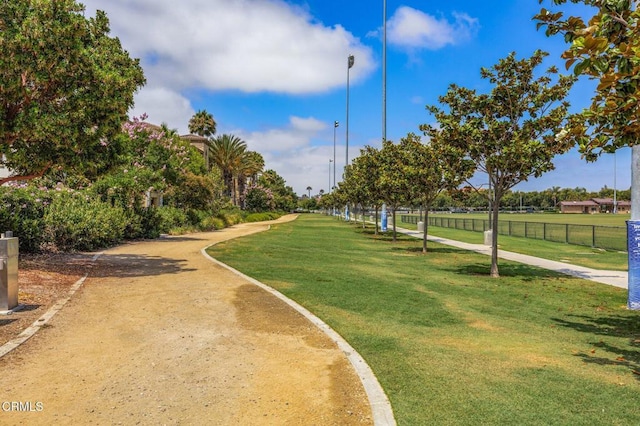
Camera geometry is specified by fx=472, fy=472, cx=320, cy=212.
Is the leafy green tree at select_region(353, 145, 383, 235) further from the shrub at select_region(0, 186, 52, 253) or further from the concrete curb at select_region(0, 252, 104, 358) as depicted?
the concrete curb at select_region(0, 252, 104, 358)

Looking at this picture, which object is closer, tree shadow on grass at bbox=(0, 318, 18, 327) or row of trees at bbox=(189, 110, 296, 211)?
tree shadow on grass at bbox=(0, 318, 18, 327)

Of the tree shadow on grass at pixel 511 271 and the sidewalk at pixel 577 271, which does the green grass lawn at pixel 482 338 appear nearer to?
the tree shadow on grass at pixel 511 271

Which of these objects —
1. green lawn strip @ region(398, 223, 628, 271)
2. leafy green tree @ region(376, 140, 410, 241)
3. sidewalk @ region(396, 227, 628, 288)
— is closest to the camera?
sidewalk @ region(396, 227, 628, 288)

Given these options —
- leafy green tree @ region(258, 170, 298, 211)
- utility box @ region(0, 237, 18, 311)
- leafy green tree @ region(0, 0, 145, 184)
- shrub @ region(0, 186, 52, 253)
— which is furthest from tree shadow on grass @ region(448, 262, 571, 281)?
leafy green tree @ region(258, 170, 298, 211)

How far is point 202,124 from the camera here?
77.8 meters

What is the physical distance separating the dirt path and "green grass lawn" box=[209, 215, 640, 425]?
2.26 ft

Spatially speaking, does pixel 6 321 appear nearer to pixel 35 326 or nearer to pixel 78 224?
pixel 35 326

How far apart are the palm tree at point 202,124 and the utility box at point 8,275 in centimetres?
7201

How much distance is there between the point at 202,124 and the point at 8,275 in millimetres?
72384

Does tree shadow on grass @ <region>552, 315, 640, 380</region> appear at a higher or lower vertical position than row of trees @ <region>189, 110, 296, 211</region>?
lower

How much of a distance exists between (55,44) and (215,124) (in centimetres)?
6930

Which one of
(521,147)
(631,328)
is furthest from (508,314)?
(521,147)

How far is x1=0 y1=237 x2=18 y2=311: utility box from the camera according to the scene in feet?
27.5

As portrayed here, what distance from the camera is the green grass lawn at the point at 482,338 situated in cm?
474
